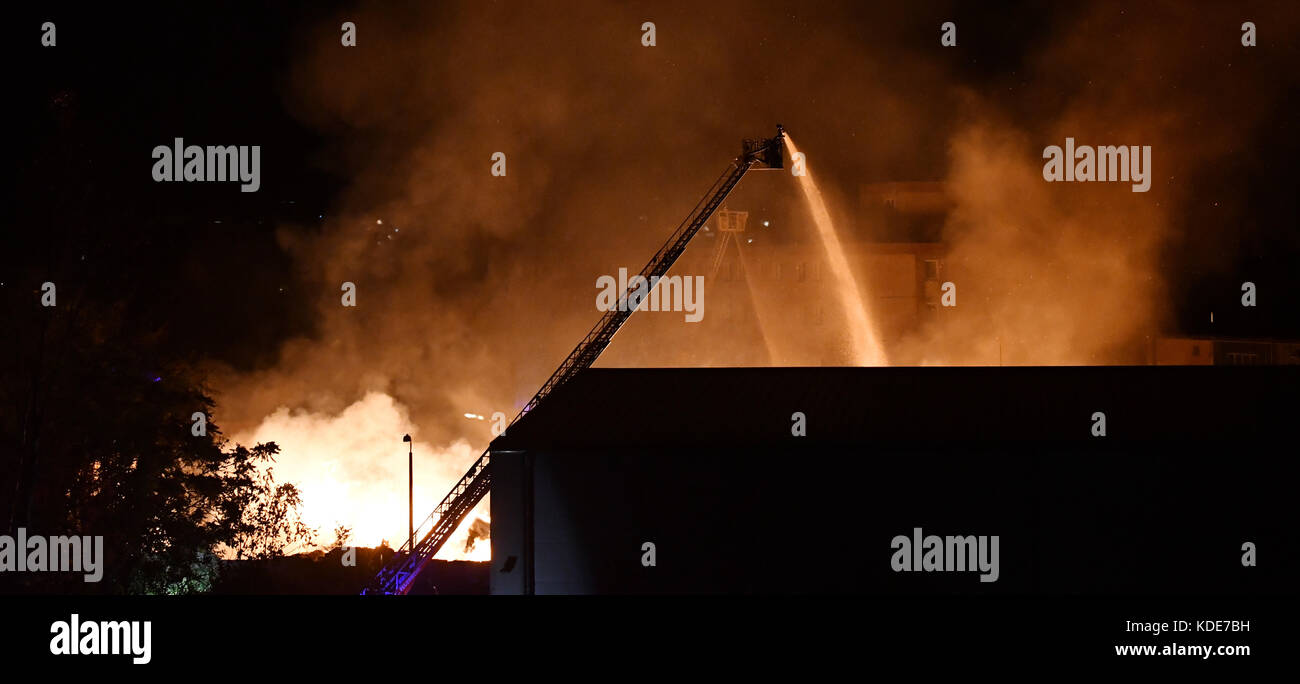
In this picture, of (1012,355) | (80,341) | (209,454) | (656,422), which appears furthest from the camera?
(1012,355)

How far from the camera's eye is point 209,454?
69.0 feet

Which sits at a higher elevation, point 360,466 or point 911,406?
point 911,406

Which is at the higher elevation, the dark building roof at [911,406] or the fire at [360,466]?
the dark building roof at [911,406]

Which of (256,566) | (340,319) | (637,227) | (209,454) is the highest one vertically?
(637,227)

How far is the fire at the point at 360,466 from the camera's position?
31.9 metres

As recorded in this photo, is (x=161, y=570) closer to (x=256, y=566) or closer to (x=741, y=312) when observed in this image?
(x=256, y=566)

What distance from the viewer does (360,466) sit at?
111 feet

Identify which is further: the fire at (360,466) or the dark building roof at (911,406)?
the fire at (360,466)

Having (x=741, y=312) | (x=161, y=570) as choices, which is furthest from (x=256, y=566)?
(x=741, y=312)

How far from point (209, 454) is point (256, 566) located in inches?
111

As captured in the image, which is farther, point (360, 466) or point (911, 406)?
point (360, 466)

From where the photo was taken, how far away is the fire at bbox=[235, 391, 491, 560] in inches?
1256

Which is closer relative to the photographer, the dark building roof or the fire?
the dark building roof

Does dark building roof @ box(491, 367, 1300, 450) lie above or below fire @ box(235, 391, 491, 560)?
above
